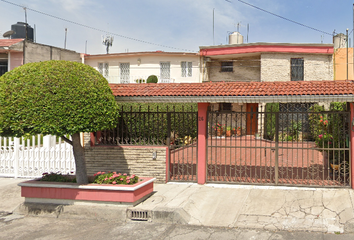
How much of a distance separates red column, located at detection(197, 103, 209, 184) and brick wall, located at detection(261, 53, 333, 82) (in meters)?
15.0

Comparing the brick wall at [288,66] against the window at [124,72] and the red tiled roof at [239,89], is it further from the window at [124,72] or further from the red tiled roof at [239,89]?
the red tiled roof at [239,89]

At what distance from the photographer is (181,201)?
7168mm

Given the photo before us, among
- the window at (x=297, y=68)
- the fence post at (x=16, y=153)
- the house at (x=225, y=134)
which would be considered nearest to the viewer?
the house at (x=225, y=134)

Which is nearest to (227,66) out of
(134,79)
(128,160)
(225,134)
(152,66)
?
(152,66)

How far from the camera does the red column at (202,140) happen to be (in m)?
8.75

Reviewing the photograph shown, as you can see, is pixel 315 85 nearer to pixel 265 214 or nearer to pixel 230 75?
pixel 265 214

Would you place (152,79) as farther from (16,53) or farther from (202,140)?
(202,140)

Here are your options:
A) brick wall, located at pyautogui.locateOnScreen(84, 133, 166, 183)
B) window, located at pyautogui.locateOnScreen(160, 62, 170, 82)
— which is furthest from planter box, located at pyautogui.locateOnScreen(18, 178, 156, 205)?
window, located at pyautogui.locateOnScreen(160, 62, 170, 82)

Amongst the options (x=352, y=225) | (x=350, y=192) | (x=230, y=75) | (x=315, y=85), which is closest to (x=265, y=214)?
(x=352, y=225)

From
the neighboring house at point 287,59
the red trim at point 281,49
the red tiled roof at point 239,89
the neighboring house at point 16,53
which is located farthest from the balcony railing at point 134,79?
the red tiled roof at point 239,89

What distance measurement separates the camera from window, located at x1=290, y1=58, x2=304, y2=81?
22.5m

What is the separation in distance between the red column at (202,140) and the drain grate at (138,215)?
2540mm

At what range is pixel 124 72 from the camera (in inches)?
1012

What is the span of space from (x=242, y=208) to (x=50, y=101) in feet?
15.2
